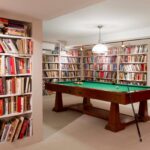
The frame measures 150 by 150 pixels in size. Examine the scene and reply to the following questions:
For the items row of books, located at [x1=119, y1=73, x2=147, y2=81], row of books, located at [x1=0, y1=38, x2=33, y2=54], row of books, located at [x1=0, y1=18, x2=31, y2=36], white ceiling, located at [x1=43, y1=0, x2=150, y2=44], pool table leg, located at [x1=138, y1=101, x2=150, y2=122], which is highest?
white ceiling, located at [x1=43, y1=0, x2=150, y2=44]

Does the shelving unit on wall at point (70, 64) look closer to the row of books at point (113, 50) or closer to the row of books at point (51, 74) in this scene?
the row of books at point (51, 74)

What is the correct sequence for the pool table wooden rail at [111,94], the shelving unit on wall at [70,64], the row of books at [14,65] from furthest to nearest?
the shelving unit on wall at [70,64]
the pool table wooden rail at [111,94]
the row of books at [14,65]

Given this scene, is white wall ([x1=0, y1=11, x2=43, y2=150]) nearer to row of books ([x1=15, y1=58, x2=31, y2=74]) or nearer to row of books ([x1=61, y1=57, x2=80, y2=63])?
row of books ([x1=15, y1=58, x2=31, y2=74])

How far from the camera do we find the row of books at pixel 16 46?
8.21 ft

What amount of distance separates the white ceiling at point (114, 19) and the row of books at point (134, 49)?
0.66 m

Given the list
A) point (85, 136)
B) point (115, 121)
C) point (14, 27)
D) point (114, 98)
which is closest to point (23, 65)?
point (14, 27)

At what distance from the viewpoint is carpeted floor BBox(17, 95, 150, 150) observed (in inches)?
108

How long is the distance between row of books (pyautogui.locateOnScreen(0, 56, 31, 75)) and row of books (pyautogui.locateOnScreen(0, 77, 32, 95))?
0.10m

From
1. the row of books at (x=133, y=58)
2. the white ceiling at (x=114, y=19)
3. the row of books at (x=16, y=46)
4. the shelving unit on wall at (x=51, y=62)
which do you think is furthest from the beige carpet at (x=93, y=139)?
the shelving unit on wall at (x=51, y=62)

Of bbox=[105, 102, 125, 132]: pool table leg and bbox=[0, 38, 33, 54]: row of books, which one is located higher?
bbox=[0, 38, 33, 54]: row of books

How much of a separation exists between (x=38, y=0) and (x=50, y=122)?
2578 millimetres

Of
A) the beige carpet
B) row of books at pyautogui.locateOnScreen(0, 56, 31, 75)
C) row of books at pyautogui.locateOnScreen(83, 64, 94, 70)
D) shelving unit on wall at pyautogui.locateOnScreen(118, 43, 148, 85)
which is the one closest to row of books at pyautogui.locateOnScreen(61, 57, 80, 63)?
row of books at pyautogui.locateOnScreen(83, 64, 94, 70)

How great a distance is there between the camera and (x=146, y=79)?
592cm

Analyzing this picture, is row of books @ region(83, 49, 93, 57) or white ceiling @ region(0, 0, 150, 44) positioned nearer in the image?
white ceiling @ region(0, 0, 150, 44)
